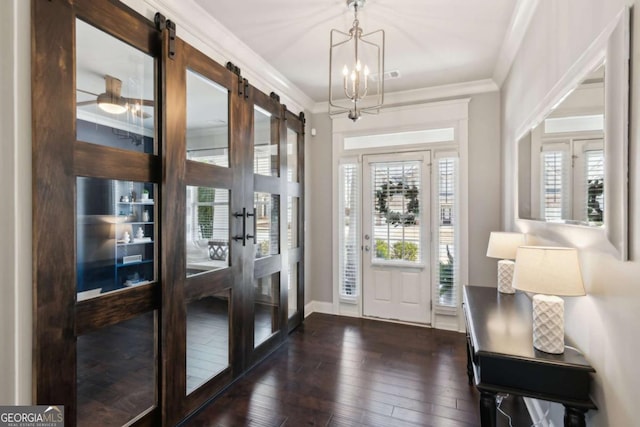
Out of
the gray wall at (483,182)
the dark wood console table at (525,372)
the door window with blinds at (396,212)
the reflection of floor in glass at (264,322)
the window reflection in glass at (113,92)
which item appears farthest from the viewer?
the door window with blinds at (396,212)

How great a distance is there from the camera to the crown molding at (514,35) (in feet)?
7.36

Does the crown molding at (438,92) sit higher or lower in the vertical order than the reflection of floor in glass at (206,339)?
higher

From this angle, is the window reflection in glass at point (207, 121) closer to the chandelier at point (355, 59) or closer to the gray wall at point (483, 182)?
the chandelier at point (355, 59)

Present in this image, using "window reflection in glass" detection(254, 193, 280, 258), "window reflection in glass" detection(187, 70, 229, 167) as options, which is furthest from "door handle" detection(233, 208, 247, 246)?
"window reflection in glass" detection(187, 70, 229, 167)

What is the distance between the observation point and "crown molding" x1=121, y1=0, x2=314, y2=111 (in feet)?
6.91

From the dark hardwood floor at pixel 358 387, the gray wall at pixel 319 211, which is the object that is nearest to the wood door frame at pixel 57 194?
the dark hardwood floor at pixel 358 387

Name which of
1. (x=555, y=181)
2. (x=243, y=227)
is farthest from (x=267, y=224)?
(x=555, y=181)

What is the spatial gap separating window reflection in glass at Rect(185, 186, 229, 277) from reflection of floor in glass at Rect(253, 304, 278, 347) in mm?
755

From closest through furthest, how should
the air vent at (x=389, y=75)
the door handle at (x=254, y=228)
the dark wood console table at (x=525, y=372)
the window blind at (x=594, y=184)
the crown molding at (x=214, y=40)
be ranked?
the window blind at (x=594, y=184) < the dark wood console table at (x=525, y=372) < the crown molding at (x=214, y=40) < the door handle at (x=254, y=228) < the air vent at (x=389, y=75)

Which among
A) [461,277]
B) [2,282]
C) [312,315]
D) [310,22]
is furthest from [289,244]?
[2,282]

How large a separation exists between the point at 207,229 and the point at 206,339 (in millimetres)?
864

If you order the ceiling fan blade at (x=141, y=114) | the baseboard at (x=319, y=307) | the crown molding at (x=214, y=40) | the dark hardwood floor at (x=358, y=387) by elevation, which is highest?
the crown molding at (x=214, y=40)

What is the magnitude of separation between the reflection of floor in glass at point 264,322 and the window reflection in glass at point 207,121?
58.8 inches

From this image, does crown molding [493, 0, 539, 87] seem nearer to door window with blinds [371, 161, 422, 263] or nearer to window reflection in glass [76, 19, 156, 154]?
door window with blinds [371, 161, 422, 263]
